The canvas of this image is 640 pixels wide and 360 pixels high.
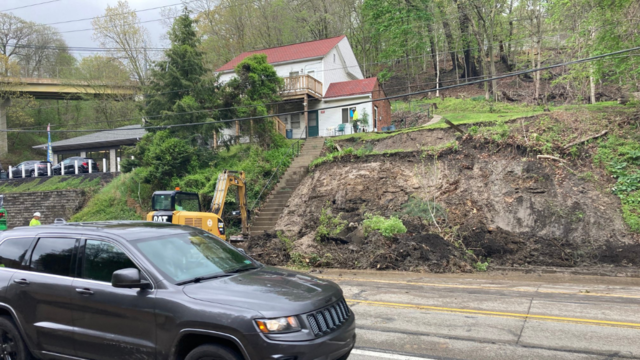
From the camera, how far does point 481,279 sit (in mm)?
11461

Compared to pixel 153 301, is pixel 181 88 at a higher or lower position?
higher

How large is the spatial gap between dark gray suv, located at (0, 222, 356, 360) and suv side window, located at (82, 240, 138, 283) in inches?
0.4

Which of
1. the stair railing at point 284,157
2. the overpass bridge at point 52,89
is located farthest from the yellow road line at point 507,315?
the overpass bridge at point 52,89

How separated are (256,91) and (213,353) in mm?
23018

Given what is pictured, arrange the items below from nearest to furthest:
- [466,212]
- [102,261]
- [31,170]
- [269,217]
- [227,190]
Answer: [102,261] → [466,212] → [227,190] → [269,217] → [31,170]

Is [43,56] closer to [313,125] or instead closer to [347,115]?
[313,125]

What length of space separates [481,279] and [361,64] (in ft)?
135

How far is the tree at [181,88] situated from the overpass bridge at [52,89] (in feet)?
69.3

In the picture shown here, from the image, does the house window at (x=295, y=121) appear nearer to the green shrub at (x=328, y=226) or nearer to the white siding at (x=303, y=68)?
the white siding at (x=303, y=68)

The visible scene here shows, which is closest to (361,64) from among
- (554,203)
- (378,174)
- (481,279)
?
(378,174)

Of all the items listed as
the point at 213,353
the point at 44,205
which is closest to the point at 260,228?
the point at 213,353

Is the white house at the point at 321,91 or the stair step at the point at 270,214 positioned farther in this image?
the white house at the point at 321,91

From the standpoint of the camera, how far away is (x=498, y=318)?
23.0ft

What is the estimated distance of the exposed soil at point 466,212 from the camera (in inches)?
500
